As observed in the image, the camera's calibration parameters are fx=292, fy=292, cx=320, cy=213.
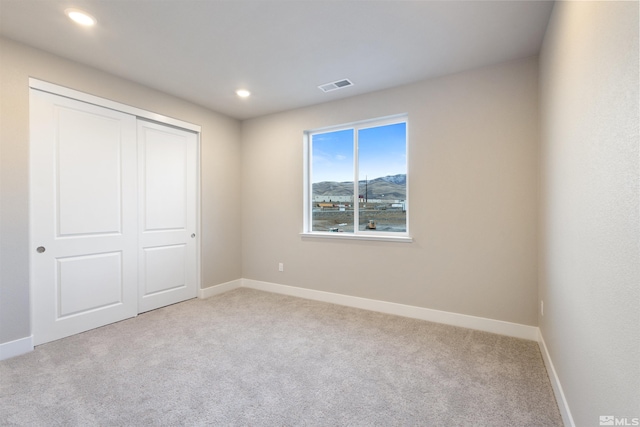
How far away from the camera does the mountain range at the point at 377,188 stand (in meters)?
3.59

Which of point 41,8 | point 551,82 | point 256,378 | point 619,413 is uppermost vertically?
point 41,8

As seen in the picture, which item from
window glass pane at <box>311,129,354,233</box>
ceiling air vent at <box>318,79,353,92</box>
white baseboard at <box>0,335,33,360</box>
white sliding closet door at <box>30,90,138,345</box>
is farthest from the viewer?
window glass pane at <box>311,129,354,233</box>

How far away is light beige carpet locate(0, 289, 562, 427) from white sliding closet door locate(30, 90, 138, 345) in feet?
0.93

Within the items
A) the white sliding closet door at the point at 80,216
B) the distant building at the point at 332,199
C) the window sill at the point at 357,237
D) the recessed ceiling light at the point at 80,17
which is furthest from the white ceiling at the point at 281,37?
the window sill at the point at 357,237

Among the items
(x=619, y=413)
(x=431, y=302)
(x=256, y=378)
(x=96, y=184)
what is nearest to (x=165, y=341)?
(x=256, y=378)

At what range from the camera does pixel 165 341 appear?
274 centimetres

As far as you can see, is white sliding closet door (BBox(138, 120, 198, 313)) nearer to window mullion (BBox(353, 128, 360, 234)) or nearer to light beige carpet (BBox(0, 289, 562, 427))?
light beige carpet (BBox(0, 289, 562, 427))

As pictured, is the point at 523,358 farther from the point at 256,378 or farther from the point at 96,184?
the point at 96,184

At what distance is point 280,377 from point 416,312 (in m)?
1.79

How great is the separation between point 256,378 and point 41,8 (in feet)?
10.1

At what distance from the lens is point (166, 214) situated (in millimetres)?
3740

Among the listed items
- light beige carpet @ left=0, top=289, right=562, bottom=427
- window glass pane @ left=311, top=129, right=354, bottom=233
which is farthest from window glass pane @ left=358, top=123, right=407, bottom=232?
light beige carpet @ left=0, top=289, right=562, bottom=427

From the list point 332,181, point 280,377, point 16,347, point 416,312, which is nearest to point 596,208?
point 280,377

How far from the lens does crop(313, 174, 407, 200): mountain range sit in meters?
3.59
